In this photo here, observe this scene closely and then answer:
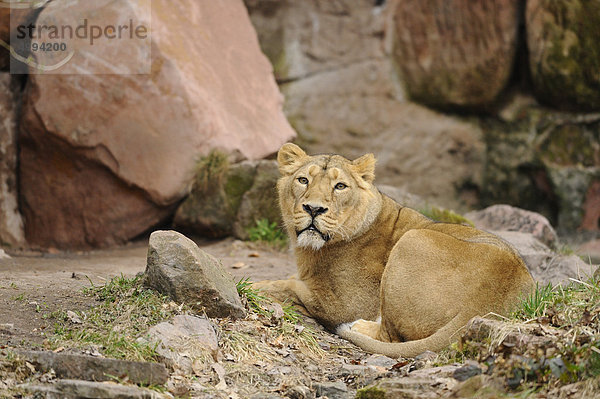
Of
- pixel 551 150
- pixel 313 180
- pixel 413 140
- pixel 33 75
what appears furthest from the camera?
pixel 413 140

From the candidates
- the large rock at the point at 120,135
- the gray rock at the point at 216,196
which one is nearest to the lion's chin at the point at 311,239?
the gray rock at the point at 216,196

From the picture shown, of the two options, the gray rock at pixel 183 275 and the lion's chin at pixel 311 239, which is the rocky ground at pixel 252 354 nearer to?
the gray rock at pixel 183 275

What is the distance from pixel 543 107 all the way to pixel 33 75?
8.78 m

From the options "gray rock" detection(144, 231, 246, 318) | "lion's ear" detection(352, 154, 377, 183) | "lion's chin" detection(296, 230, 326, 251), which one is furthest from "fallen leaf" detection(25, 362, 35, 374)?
"lion's ear" detection(352, 154, 377, 183)

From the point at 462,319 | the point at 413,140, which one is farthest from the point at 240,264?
the point at 413,140

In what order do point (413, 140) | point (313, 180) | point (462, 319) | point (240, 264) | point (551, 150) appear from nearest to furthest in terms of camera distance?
point (462, 319), point (313, 180), point (240, 264), point (551, 150), point (413, 140)

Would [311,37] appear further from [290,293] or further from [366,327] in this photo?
[366,327]

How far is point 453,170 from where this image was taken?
14656 mm

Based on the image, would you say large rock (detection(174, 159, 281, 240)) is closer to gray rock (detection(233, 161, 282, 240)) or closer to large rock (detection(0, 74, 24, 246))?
gray rock (detection(233, 161, 282, 240))

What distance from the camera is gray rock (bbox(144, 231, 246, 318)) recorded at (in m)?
6.17

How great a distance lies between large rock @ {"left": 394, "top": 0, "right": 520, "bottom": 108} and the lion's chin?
7.94 m

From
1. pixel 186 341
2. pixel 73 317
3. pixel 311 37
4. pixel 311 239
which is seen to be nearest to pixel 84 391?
pixel 186 341

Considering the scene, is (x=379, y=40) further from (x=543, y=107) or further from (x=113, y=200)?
(x=113, y=200)

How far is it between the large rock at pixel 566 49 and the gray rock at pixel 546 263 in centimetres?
435
